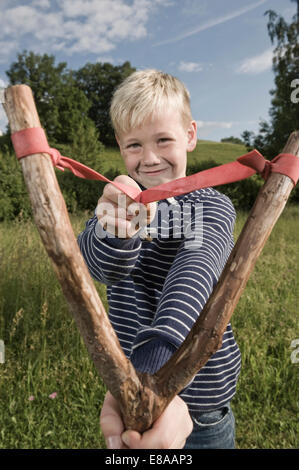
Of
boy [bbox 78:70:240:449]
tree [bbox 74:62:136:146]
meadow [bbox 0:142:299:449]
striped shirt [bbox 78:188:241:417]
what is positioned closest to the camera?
striped shirt [bbox 78:188:241:417]

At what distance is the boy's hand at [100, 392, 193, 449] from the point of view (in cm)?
71

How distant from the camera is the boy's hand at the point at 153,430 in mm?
708

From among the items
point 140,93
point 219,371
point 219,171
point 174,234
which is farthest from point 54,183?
point 219,371

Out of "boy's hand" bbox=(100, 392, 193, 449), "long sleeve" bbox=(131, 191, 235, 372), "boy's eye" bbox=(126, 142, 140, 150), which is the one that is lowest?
"boy's hand" bbox=(100, 392, 193, 449)

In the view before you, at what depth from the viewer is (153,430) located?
712 millimetres

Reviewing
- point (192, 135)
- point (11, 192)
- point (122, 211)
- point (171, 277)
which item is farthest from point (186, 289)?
point (11, 192)

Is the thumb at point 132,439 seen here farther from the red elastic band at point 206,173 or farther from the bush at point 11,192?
the bush at point 11,192

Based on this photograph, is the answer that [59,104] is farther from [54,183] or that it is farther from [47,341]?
[54,183]

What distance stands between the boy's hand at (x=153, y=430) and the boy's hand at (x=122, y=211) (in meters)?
0.38

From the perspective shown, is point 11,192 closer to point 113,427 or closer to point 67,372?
point 67,372

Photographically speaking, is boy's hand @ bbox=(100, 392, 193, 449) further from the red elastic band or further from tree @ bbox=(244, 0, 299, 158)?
tree @ bbox=(244, 0, 299, 158)

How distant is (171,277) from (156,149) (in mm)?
608

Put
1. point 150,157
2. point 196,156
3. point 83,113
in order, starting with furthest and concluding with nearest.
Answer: point 196,156
point 83,113
point 150,157

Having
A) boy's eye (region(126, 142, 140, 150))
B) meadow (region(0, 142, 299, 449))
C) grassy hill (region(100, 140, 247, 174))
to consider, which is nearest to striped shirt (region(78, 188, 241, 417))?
boy's eye (region(126, 142, 140, 150))
